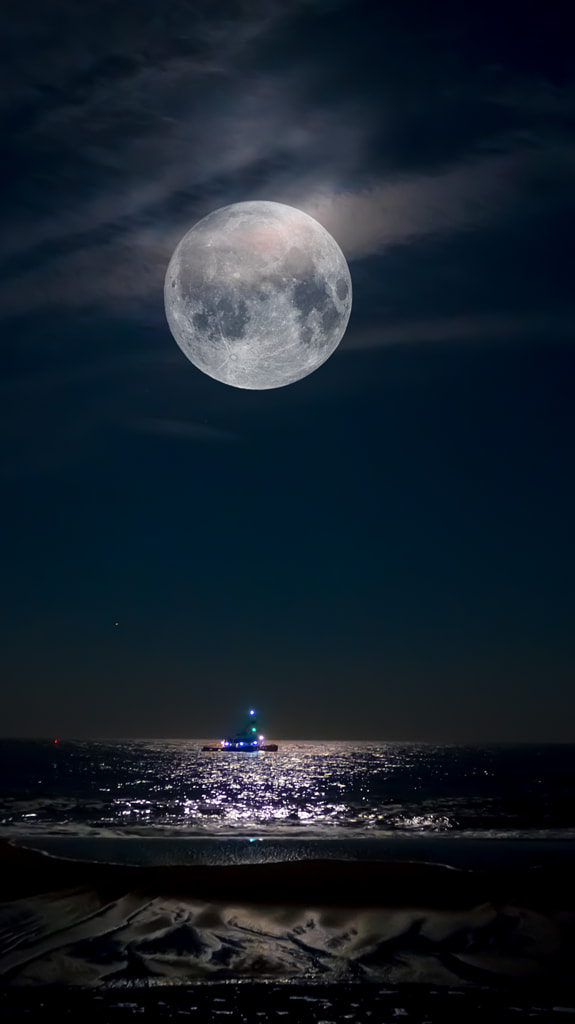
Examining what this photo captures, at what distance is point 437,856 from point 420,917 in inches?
Answer: 377

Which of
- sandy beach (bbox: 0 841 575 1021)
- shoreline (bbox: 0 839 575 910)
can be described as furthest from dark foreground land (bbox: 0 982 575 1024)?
shoreline (bbox: 0 839 575 910)

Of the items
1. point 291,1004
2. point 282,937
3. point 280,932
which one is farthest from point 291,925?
point 291,1004

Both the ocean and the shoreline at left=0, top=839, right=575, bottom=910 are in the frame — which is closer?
the ocean

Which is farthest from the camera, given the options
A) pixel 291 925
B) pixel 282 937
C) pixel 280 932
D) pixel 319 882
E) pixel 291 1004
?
pixel 319 882

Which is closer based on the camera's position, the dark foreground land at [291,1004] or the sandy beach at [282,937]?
the dark foreground land at [291,1004]

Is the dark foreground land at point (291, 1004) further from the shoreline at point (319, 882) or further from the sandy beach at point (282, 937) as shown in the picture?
the shoreline at point (319, 882)

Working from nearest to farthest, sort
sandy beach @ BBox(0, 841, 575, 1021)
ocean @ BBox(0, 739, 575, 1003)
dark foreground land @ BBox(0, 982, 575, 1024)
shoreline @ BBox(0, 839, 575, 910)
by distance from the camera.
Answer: dark foreground land @ BBox(0, 982, 575, 1024) < sandy beach @ BBox(0, 841, 575, 1021) < ocean @ BBox(0, 739, 575, 1003) < shoreline @ BBox(0, 839, 575, 910)

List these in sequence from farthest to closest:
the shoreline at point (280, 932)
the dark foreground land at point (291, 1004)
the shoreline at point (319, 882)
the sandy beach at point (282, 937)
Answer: the shoreline at point (319, 882)
the shoreline at point (280, 932)
the sandy beach at point (282, 937)
the dark foreground land at point (291, 1004)

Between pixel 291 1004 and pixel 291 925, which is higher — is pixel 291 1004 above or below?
below

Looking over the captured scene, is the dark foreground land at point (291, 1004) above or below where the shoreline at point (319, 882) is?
below

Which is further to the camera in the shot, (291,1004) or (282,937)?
(282,937)

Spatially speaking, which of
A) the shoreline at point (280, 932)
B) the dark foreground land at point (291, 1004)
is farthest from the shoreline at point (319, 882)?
the dark foreground land at point (291, 1004)

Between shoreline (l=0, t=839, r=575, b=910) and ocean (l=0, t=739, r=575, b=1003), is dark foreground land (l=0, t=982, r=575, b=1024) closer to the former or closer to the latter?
ocean (l=0, t=739, r=575, b=1003)

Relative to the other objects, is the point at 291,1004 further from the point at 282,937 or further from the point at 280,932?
the point at 280,932
